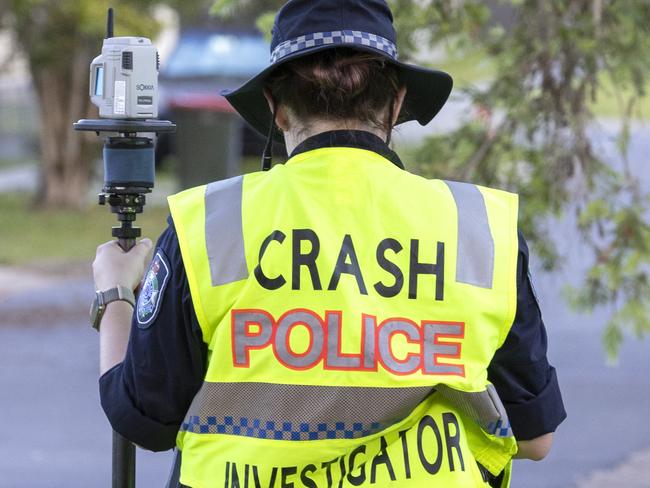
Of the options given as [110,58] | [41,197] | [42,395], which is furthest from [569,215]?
[41,197]

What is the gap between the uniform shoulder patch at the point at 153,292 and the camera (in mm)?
1993

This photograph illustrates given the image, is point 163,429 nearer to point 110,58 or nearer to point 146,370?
point 146,370

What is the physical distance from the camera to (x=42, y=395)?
782 centimetres

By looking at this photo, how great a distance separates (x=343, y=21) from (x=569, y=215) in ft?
8.85

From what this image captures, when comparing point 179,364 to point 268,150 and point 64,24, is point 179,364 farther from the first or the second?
point 64,24

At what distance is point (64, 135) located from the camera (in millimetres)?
17453

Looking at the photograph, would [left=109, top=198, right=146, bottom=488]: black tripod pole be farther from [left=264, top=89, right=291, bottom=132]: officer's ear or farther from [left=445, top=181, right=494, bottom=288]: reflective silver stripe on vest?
[left=445, top=181, right=494, bottom=288]: reflective silver stripe on vest

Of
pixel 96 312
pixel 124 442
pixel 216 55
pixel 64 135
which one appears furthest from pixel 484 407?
pixel 216 55

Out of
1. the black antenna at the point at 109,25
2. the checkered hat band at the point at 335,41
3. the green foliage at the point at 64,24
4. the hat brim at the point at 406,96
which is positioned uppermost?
the green foliage at the point at 64,24

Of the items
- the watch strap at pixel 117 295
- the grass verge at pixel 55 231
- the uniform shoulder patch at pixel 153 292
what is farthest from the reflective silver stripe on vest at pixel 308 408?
the grass verge at pixel 55 231

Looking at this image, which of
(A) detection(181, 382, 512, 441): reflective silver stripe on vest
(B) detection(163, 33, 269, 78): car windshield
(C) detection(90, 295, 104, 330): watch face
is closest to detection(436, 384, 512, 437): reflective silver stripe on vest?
(A) detection(181, 382, 512, 441): reflective silver stripe on vest

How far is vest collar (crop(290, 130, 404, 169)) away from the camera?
79.8 inches

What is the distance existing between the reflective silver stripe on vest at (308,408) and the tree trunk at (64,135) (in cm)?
1530

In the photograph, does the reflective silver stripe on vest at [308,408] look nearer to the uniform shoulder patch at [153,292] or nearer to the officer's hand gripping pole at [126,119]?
the uniform shoulder patch at [153,292]
